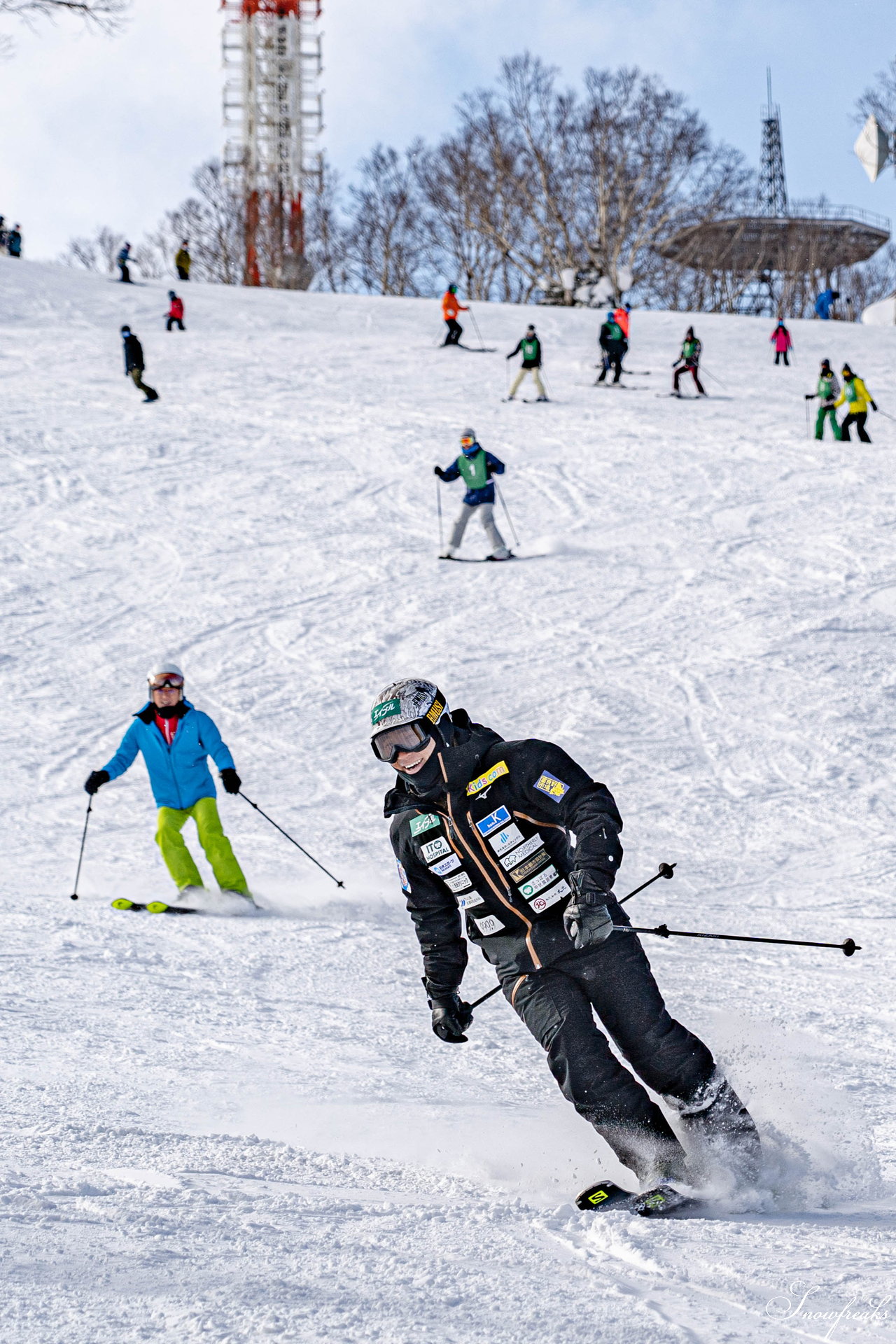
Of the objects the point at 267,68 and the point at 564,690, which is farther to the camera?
the point at 267,68

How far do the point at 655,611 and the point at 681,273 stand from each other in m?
39.5

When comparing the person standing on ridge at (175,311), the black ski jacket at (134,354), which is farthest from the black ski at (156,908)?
the person standing on ridge at (175,311)

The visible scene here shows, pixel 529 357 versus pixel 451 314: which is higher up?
pixel 451 314

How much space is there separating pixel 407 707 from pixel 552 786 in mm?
460

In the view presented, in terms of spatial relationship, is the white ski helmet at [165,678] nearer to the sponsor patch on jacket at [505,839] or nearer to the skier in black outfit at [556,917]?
the skier in black outfit at [556,917]

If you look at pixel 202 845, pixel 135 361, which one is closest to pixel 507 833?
pixel 202 845

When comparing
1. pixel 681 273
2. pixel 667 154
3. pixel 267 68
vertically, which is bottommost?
pixel 681 273

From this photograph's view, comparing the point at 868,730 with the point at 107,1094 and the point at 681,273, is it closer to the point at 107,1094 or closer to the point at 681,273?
the point at 107,1094

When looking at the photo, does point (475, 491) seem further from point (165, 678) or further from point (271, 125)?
point (271, 125)

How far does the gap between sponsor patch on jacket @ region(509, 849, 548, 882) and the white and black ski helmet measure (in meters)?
0.47

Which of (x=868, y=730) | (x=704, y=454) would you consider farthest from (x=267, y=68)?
(x=868, y=730)

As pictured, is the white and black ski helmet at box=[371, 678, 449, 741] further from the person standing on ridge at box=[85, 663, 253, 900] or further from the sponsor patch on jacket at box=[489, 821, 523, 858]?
the person standing on ridge at box=[85, 663, 253, 900]

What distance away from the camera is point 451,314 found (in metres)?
24.7

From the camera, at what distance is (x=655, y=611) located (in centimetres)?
1219
